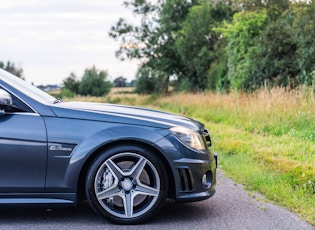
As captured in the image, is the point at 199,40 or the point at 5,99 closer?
the point at 5,99

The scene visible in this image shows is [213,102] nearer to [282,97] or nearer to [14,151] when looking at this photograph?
[282,97]

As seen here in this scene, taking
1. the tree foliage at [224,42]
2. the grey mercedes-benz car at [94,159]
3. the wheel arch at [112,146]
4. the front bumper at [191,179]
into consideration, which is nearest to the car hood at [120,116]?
the grey mercedes-benz car at [94,159]

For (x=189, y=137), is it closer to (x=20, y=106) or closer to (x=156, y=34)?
(x=20, y=106)

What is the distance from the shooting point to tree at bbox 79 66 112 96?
7500cm

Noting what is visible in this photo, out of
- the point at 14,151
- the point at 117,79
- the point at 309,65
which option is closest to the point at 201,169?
the point at 14,151

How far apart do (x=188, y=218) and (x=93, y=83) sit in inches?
2779

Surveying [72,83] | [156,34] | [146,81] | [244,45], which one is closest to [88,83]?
[72,83]

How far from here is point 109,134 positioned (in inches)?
217

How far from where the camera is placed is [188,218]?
590 cm


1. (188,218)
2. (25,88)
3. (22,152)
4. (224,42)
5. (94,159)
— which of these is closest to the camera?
(22,152)

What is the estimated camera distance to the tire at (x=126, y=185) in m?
5.54

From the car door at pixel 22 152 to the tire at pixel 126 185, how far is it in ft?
1.55

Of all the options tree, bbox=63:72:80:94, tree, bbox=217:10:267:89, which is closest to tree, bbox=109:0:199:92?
tree, bbox=217:10:267:89

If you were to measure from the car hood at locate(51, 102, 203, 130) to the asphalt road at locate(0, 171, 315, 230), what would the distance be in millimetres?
892
